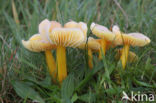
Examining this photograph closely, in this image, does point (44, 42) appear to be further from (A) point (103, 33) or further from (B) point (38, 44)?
(A) point (103, 33)

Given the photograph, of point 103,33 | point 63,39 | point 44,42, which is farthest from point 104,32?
point 44,42

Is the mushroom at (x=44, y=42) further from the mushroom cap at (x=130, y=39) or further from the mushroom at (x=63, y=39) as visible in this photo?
the mushroom cap at (x=130, y=39)

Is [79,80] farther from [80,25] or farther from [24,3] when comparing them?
[24,3]

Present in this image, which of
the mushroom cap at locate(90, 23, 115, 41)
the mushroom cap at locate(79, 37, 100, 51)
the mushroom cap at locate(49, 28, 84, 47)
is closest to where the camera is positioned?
the mushroom cap at locate(49, 28, 84, 47)

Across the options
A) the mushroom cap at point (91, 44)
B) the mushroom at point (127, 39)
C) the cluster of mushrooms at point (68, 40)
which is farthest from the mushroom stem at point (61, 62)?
the mushroom at point (127, 39)

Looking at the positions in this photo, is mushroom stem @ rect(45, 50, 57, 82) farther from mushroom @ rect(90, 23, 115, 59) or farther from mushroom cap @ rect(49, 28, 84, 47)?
mushroom @ rect(90, 23, 115, 59)

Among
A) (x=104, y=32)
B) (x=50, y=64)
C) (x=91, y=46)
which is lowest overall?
(x=50, y=64)

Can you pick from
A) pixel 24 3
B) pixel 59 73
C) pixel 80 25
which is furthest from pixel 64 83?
pixel 24 3

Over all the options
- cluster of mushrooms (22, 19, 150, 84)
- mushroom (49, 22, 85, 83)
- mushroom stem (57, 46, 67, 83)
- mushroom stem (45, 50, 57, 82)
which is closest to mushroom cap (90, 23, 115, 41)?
cluster of mushrooms (22, 19, 150, 84)

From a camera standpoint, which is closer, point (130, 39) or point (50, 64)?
point (130, 39)
